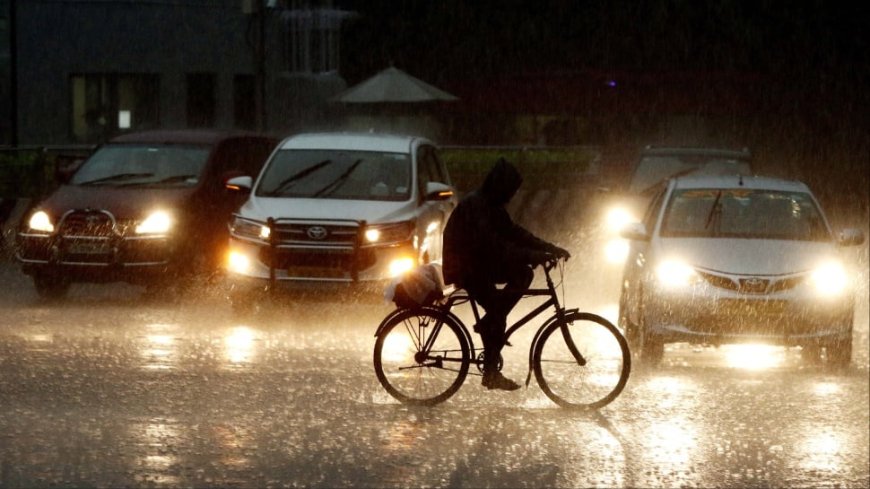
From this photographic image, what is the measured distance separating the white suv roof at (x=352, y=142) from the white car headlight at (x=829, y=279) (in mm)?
5600

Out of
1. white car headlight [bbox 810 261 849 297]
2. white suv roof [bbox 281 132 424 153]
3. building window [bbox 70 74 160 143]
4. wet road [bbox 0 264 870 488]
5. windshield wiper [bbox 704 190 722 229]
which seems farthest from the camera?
building window [bbox 70 74 160 143]

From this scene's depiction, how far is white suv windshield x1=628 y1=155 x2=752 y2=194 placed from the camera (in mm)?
21875

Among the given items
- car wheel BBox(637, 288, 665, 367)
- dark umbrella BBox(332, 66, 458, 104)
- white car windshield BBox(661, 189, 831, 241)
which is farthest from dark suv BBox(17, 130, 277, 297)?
dark umbrella BBox(332, 66, 458, 104)

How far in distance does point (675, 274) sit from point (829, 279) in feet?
3.79

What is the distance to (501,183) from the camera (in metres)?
10.8

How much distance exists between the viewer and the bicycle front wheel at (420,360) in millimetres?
11250

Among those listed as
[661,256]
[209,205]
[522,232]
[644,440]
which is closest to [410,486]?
[644,440]

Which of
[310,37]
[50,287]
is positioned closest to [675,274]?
[50,287]

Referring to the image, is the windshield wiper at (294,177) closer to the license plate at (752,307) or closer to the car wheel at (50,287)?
the car wheel at (50,287)

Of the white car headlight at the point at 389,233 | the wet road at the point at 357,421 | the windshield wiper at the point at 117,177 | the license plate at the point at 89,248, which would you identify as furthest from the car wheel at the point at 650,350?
the windshield wiper at the point at 117,177

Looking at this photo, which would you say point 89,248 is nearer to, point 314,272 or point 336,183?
point 336,183

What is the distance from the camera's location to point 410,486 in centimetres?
849

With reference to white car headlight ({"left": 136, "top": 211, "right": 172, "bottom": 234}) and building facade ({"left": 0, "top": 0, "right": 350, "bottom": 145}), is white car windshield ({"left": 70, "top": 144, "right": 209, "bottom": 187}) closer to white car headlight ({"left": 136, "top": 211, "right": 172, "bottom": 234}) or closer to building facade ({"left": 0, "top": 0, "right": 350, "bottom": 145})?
white car headlight ({"left": 136, "top": 211, "right": 172, "bottom": 234})

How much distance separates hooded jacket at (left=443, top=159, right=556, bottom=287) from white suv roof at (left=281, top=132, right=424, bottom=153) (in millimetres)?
6944
